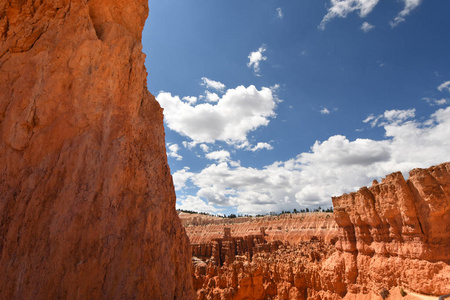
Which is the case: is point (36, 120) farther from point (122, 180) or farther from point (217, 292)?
point (217, 292)

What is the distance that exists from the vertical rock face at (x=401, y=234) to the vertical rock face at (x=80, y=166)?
52.5 feet

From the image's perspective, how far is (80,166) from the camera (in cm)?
521

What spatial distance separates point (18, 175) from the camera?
208 inches

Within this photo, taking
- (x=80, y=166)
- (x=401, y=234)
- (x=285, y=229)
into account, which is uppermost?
(x=80, y=166)

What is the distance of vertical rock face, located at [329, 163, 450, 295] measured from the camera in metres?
14.3

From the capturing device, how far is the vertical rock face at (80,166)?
4605mm

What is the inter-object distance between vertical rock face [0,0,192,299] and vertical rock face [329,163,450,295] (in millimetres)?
16014

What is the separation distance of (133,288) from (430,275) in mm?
17994

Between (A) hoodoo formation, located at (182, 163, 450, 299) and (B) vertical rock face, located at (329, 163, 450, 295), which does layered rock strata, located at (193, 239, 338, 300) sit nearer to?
(A) hoodoo formation, located at (182, 163, 450, 299)

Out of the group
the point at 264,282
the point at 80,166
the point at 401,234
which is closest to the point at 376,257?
the point at 401,234

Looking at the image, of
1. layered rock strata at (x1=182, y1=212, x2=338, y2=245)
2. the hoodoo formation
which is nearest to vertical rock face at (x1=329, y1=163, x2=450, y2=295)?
the hoodoo formation

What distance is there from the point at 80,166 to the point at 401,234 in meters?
20.1

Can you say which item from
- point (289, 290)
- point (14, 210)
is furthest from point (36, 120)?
point (289, 290)

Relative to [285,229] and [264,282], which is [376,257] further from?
[285,229]
